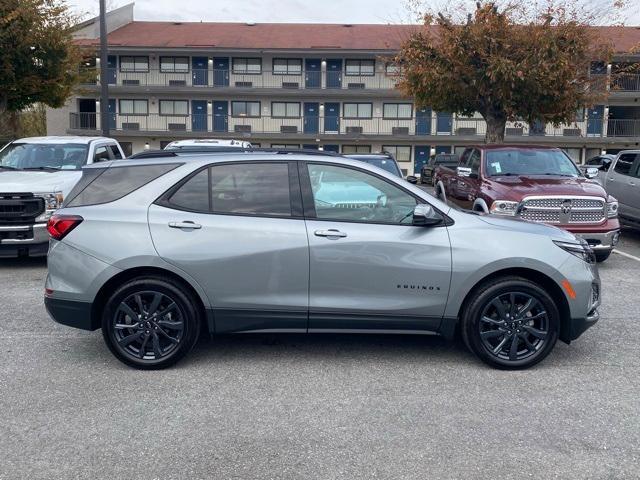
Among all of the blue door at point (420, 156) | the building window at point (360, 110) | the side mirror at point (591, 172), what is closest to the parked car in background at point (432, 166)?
the blue door at point (420, 156)

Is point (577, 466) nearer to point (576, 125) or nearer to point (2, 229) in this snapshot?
point (2, 229)

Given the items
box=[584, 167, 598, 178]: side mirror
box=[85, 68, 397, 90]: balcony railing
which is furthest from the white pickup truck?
box=[85, 68, 397, 90]: balcony railing

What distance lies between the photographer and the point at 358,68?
39750 millimetres

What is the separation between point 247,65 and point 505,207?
109ft

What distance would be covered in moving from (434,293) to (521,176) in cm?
571

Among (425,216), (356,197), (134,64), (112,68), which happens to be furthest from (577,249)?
(112,68)

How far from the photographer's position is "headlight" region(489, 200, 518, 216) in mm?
9086

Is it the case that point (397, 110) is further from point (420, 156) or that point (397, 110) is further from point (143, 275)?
point (143, 275)

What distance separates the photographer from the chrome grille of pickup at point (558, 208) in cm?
903

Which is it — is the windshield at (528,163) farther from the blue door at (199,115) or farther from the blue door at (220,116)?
the blue door at (199,115)

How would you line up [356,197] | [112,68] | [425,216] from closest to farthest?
[425,216] → [356,197] → [112,68]

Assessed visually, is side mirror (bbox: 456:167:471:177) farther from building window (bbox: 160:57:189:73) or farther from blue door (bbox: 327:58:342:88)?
building window (bbox: 160:57:189:73)

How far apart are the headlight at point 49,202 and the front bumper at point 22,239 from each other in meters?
0.10

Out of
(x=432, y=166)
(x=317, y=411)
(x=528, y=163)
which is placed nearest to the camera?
(x=317, y=411)
